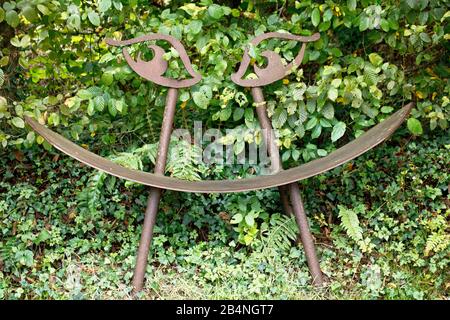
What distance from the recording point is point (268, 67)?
3.86m

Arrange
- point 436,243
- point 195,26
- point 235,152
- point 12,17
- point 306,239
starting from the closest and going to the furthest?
point 12,17, point 306,239, point 436,243, point 195,26, point 235,152

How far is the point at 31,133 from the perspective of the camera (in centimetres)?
400

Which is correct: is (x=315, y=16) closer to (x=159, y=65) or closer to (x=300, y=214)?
(x=159, y=65)

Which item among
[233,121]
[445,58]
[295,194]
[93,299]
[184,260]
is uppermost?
[445,58]

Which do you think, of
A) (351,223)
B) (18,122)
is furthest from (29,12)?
(351,223)

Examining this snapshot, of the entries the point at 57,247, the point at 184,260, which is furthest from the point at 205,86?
the point at 57,247

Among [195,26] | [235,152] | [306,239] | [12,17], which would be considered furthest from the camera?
[235,152]

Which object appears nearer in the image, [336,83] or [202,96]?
[336,83]

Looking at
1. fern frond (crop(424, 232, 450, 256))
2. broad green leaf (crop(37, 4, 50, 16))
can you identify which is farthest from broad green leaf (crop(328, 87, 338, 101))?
broad green leaf (crop(37, 4, 50, 16))

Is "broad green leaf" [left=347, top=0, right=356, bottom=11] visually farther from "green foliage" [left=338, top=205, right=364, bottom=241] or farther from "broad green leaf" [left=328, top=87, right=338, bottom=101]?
"green foliage" [left=338, top=205, right=364, bottom=241]

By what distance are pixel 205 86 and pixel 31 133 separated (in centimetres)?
127

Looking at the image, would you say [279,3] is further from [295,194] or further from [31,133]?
[31,133]

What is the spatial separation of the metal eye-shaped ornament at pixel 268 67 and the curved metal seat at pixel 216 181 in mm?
659

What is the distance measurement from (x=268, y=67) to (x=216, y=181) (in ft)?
2.92
